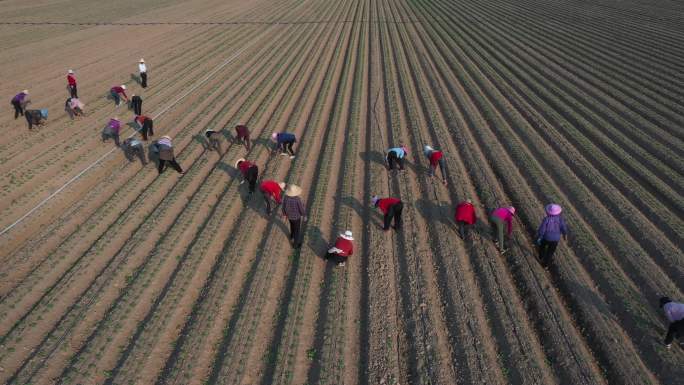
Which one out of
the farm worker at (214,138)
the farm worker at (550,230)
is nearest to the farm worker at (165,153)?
the farm worker at (214,138)

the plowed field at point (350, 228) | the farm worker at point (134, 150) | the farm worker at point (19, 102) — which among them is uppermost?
the farm worker at point (19, 102)

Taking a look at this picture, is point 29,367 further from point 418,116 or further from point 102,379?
point 418,116

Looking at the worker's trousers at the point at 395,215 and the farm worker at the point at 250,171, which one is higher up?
the farm worker at the point at 250,171

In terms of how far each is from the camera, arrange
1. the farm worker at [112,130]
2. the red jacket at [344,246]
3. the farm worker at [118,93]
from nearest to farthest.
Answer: the red jacket at [344,246] → the farm worker at [112,130] → the farm worker at [118,93]

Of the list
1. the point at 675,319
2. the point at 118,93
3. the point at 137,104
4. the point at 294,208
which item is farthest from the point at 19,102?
the point at 675,319

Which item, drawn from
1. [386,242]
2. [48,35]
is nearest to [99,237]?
[386,242]

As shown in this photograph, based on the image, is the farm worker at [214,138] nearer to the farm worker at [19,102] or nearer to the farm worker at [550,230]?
the farm worker at [19,102]
